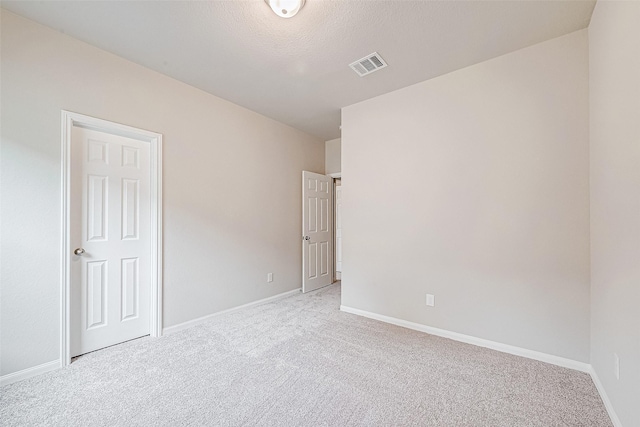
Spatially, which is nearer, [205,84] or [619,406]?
[619,406]

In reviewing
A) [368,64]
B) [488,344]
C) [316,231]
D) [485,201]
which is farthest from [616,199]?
[316,231]

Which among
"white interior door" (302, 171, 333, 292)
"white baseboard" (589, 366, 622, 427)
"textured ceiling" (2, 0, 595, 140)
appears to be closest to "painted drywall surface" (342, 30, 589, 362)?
"white baseboard" (589, 366, 622, 427)

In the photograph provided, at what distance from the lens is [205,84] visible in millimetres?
2895

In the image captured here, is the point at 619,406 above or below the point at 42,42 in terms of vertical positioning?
below

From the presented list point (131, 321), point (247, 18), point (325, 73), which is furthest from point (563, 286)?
point (131, 321)

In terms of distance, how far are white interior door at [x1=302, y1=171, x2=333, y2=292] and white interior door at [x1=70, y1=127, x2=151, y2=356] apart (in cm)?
224

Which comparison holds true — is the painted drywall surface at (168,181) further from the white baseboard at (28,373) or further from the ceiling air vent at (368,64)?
the ceiling air vent at (368,64)

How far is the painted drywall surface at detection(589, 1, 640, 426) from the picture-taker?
51.0 inches

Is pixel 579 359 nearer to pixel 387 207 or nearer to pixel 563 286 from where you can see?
pixel 563 286

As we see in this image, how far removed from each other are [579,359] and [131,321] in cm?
392

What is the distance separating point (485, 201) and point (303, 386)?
221cm

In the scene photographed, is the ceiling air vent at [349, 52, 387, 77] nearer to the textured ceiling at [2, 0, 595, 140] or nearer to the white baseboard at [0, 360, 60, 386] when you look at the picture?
the textured ceiling at [2, 0, 595, 140]

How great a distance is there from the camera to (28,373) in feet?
6.32

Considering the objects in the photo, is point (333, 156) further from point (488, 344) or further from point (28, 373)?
point (28, 373)
